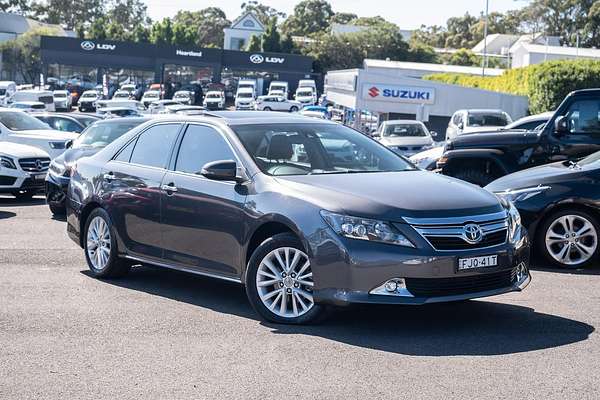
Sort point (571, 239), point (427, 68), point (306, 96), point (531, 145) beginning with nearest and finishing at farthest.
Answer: point (571, 239), point (531, 145), point (306, 96), point (427, 68)

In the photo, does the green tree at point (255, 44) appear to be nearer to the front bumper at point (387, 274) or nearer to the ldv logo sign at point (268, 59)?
the ldv logo sign at point (268, 59)

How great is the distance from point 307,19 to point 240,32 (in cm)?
3301

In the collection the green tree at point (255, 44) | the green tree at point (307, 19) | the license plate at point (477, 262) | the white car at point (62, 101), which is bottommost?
the white car at point (62, 101)

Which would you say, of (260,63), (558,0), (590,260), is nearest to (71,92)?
(260,63)

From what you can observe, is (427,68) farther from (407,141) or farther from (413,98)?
(407,141)

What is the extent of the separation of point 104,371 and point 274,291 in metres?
1.68

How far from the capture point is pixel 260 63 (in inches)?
3391

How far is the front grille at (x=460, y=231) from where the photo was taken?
690 cm

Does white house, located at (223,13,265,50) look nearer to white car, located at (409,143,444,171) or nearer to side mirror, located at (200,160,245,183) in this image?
white car, located at (409,143,444,171)

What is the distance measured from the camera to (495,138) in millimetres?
13703

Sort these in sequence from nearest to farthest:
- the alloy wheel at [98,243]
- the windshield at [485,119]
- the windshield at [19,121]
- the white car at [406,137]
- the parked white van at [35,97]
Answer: the alloy wheel at [98,243] < the windshield at [19,121] < the white car at [406,137] < the windshield at [485,119] < the parked white van at [35,97]

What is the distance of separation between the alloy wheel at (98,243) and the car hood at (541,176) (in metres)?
4.17

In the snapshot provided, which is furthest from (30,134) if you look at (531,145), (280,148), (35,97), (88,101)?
(88,101)

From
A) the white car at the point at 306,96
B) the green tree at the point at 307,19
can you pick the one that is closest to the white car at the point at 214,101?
→ the white car at the point at 306,96
